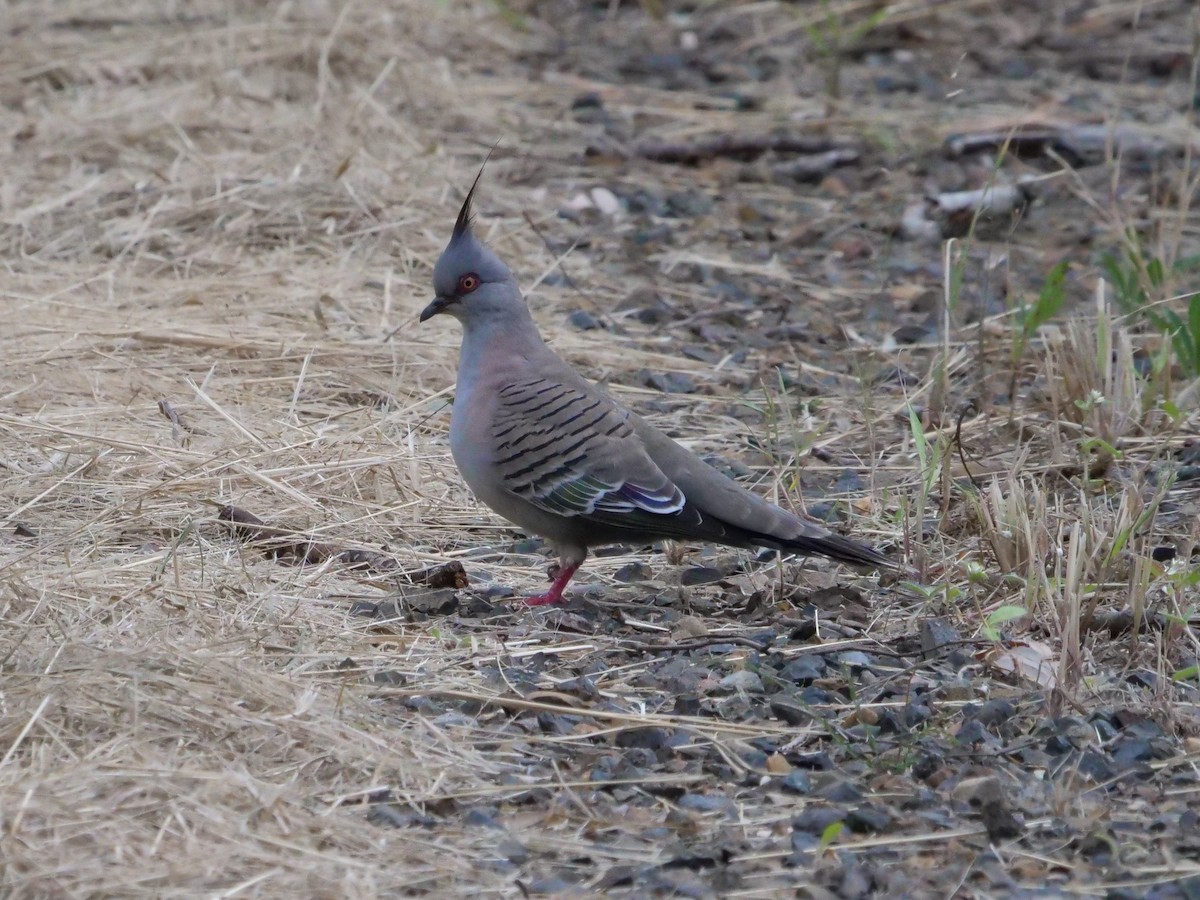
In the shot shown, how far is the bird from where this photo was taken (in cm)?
387

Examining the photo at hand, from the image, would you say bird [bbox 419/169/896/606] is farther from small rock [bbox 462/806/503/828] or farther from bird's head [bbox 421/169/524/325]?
small rock [bbox 462/806/503/828]

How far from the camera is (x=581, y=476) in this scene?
13.0ft

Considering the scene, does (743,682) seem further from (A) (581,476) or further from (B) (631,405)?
(B) (631,405)

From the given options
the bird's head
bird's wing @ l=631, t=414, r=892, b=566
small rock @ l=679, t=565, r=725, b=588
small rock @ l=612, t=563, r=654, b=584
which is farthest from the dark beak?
small rock @ l=679, t=565, r=725, b=588

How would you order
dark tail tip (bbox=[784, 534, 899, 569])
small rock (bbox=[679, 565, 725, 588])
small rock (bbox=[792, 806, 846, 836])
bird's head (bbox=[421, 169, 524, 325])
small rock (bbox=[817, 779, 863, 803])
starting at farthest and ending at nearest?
bird's head (bbox=[421, 169, 524, 325]), small rock (bbox=[679, 565, 725, 588]), dark tail tip (bbox=[784, 534, 899, 569]), small rock (bbox=[817, 779, 863, 803]), small rock (bbox=[792, 806, 846, 836])

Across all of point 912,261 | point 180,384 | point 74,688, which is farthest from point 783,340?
point 74,688

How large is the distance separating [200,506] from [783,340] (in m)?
2.36

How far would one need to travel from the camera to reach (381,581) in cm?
395

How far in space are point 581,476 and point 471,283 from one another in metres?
0.72

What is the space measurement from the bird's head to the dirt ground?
0.53 m

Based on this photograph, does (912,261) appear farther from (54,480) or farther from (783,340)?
(54,480)

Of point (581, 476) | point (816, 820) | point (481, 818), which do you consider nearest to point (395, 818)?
point (481, 818)

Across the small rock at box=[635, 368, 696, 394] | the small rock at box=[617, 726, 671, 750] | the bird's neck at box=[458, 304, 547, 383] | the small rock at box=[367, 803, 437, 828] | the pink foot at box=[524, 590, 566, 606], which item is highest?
the bird's neck at box=[458, 304, 547, 383]

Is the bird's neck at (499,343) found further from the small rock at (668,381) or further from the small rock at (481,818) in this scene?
the small rock at (481,818)
